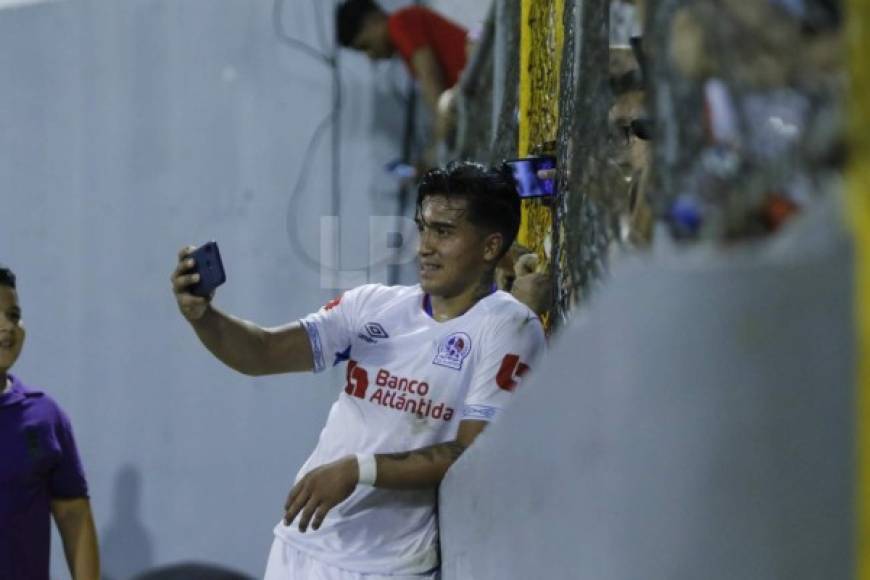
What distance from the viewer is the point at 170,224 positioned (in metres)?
7.26

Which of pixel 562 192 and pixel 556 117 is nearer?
pixel 562 192

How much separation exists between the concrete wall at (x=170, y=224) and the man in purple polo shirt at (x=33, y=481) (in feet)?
8.34

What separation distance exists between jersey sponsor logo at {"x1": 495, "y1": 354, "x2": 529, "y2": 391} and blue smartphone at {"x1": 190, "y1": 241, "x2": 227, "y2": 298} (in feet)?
2.11

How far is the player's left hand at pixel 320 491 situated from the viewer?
3.06 m

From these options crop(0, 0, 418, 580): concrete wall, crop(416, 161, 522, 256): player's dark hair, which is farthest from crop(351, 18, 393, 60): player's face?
crop(416, 161, 522, 256): player's dark hair

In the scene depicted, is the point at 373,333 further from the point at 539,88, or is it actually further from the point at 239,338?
the point at 539,88

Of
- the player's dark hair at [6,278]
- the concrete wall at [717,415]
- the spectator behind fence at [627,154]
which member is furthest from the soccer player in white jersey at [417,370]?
the player's dark hair at [6,278]

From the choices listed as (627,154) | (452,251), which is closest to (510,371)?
(452,251)

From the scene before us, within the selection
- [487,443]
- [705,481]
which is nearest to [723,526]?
[705,481]

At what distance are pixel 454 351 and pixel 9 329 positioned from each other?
1.62 meters

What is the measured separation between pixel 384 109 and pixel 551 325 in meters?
3.51

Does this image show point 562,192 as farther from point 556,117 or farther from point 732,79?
point 732,79

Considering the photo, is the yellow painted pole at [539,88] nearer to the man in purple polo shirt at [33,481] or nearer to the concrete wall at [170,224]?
the man in purple polo shirt at [33,481]

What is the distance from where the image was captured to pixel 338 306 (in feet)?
11.7
